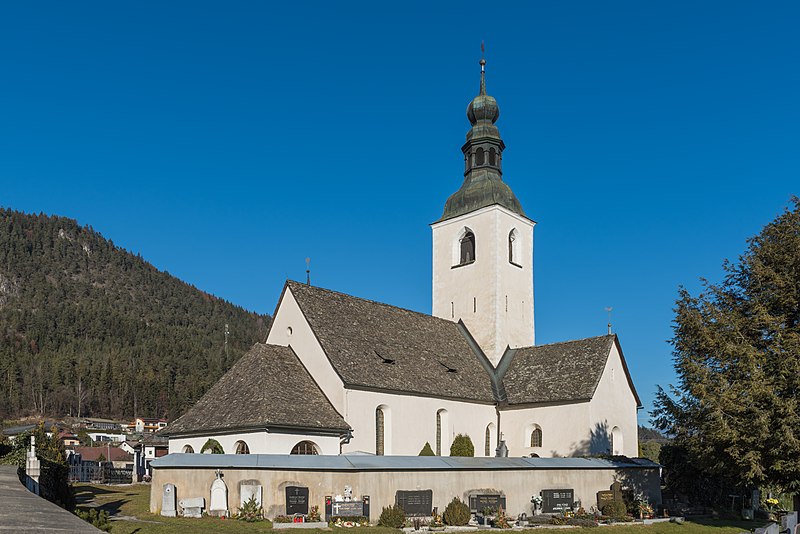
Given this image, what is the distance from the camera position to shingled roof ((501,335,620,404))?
41.8 meters

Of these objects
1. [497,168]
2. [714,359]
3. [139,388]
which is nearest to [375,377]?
[714,359]

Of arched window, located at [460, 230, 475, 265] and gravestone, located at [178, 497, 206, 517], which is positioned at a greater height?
arched window, located at [460, 230, 475, 265]

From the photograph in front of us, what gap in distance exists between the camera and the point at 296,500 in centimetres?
2730

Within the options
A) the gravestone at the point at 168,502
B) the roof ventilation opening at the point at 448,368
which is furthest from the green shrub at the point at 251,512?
the roof ventilation opening at the point at 448,368

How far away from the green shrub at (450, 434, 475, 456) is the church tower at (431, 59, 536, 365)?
788 cm

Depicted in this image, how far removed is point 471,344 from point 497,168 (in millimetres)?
Result: 12476

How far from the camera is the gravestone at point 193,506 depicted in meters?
27.5

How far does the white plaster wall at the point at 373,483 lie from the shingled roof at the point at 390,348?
7.53 meters

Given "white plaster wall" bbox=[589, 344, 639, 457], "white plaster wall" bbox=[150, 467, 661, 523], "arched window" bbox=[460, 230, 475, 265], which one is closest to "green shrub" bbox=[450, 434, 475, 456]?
"white plaster wall" bbox=[589, 344, 639, 457]

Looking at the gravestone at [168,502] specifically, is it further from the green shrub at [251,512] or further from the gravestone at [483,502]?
the gravestone at [483,502]

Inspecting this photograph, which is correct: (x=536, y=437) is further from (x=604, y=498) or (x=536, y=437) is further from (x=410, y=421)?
(x=604, y=498)

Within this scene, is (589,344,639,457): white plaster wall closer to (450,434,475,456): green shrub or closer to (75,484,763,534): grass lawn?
(450,434,475,456): green shrub

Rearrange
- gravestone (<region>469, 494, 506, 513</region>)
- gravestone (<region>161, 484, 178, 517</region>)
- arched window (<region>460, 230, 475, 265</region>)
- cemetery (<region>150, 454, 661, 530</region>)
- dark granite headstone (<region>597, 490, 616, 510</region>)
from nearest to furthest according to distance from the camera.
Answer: cemetery (<region>150, 454, 661, 530</region>)
gravestone (<region>161, 484, 178, 517</region>)
gravestone (<region>469, 494, 506, 513</region>)
dark granite headstone (<region>597, 490, 616, 510</region>)
arched window (<region>460, 230, 475, 265</region>)

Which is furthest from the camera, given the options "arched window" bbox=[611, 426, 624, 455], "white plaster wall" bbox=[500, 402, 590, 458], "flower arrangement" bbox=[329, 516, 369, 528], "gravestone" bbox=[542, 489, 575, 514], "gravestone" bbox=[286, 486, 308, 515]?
"arched window" bbox=[611, 426, 624, 455]
